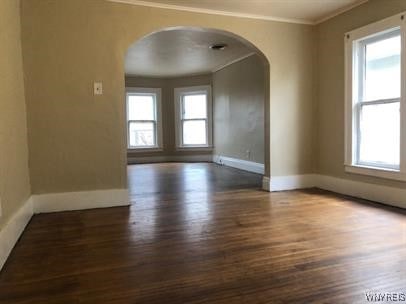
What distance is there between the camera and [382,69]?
11.7 feet

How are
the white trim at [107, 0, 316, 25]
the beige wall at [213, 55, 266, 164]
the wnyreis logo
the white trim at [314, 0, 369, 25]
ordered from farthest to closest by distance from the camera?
the beige wall at [213, 55, 266, 164]
the white trim at [314, 0, 369, 25]
the white trim at [107, 0, 316, 25]
the wnyreis logo

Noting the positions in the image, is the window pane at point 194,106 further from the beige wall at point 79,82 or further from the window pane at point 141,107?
the beige wall at point 79,82

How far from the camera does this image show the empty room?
1.83 m

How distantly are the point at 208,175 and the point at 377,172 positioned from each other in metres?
3.03

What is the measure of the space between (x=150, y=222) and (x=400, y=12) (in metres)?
3.25

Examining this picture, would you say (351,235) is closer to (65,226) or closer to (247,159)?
(65,226)

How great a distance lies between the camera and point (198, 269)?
75.7 inches

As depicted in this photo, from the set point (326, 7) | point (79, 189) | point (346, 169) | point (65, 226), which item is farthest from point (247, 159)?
point (65, 226)

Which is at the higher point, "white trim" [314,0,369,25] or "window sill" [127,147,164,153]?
"white trim" [314,0,369,25]

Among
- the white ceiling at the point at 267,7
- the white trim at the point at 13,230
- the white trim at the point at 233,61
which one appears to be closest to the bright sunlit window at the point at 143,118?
the white trim at the point at 233,61

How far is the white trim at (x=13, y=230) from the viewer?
2.04m

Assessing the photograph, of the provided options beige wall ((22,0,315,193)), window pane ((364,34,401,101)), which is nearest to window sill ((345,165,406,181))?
window pane ((364,34,401,101))

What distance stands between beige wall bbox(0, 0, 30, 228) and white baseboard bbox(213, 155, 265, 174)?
4008 mm

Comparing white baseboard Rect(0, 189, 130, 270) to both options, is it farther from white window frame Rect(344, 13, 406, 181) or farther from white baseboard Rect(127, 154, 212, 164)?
white baseboard Rect(127, 154, 212, 164)
